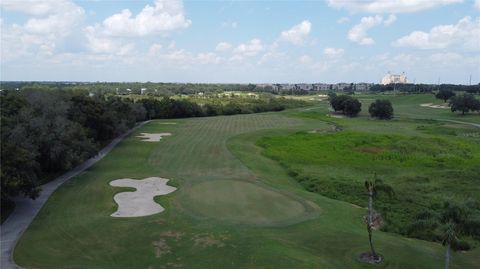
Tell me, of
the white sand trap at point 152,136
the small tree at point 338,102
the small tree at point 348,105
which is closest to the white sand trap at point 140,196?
the white sand trap at point 152,136

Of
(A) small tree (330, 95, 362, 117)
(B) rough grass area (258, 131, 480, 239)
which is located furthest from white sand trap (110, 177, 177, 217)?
(A) small tree (330, 95, 362, 117)

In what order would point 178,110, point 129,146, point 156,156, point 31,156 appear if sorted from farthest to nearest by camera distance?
point 178,110 → point 129,146 → point 156,156 → point 31,156

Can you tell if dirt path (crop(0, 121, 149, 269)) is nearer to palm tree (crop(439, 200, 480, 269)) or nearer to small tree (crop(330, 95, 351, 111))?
palm tree (crop(439, 200, 480, 269))

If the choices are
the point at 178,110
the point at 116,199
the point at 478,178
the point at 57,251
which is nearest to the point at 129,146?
the point at 116,199

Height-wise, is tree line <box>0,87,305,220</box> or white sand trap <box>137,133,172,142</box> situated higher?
tree line <box>0,87,305,220</box>

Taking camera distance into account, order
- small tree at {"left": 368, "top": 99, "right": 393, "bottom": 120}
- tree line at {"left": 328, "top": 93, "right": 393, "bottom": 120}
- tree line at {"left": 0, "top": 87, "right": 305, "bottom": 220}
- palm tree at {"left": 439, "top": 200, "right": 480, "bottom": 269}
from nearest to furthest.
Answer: palm tree at {"left": 439, "top": 200, "right": 480, "bottom": 269} < tree line at {"left": 0, "top": 87, "right": 305, "bottom": 220} < small tree at {"left": 368, "top": 99, "right": 393, "bottom": 120} < tree line at {"left": 328, "top": 93, "right": 393, "bottom": 120}

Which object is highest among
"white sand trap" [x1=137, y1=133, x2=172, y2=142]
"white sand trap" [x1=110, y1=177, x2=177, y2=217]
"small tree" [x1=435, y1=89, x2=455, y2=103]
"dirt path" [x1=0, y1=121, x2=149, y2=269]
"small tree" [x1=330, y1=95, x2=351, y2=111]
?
"small tree" [x1=435, y1=89, x2=455, y2=103]

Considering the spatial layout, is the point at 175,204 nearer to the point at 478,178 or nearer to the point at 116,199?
the point at 116,199
